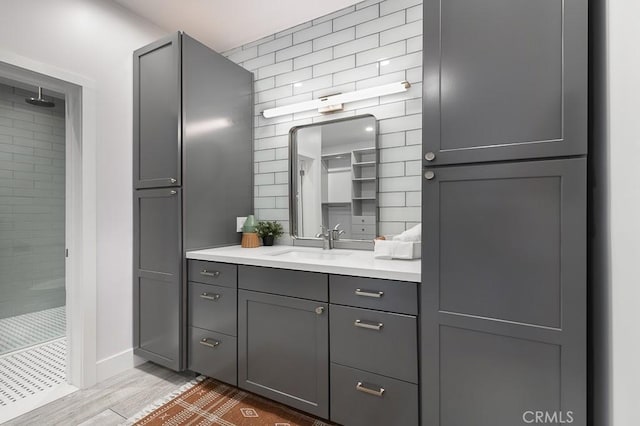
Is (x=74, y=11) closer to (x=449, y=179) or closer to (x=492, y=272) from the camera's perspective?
(x=449, y=179)

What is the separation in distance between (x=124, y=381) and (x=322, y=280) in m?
1.75

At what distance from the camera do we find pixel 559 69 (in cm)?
115

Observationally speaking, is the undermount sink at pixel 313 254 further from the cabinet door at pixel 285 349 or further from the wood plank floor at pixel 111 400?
the wood plank floor at pixel 111 400

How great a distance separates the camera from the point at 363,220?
7.43 ft

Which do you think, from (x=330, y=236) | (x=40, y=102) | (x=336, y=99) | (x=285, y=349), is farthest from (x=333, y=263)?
(x=40, y=102)

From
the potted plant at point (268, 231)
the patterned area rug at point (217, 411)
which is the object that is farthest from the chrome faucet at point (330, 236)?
the patterned area rug at point (217, 411)

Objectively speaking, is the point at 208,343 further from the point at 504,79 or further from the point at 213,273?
the point at 504,79

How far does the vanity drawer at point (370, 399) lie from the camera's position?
1.44 m

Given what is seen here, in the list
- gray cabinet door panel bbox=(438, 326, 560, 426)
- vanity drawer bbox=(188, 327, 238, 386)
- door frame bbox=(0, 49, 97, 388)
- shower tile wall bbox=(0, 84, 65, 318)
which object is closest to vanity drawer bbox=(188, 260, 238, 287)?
vanity drawer bbox=(188, 327, 238, 386)

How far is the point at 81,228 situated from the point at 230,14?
1.95 metres

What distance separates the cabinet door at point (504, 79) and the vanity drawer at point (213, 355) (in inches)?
67.0

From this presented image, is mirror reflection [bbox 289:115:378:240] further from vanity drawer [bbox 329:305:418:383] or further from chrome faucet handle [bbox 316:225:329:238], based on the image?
vanity drawer [bbox 329:305:418:383]

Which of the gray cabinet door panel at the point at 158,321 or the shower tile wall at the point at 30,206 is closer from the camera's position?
the gray cabinet door panel at the point at 158,321

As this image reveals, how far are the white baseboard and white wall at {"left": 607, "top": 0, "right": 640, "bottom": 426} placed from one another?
9.31 ft
